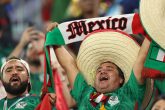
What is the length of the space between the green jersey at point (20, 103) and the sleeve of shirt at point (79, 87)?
465 mm

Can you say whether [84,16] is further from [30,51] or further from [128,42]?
[128,42]

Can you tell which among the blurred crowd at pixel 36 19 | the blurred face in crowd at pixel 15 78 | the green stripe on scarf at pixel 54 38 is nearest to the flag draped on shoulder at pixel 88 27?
the green stripe on scarf at pixel 54 38

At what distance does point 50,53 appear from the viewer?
7.99 m

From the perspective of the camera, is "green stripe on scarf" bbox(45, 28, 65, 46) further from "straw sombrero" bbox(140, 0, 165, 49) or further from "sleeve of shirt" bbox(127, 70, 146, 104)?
"straw sombrero" bbox(140, 0, 165, 49)

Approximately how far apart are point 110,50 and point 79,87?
42cm

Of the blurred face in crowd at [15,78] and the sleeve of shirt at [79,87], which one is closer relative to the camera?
the sleeve of shirt at [79,87]

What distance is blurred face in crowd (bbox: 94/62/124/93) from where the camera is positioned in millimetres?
7562

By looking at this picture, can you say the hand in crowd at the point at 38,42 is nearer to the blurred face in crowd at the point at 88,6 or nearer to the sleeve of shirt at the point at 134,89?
the blurred face in crowd at the point at 88,6

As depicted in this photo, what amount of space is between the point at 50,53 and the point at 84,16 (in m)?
1.73

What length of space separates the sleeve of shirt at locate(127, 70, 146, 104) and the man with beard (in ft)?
3.63

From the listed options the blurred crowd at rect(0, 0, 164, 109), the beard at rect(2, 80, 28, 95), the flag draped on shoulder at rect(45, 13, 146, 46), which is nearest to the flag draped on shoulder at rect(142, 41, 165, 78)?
the flag draped on shoulder at rect(45, 13, 146, 46)

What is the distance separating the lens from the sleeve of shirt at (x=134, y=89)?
7348mm

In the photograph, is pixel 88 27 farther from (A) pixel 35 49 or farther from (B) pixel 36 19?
(B) pixel 36 19

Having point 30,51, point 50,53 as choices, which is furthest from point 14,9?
point 50,53
